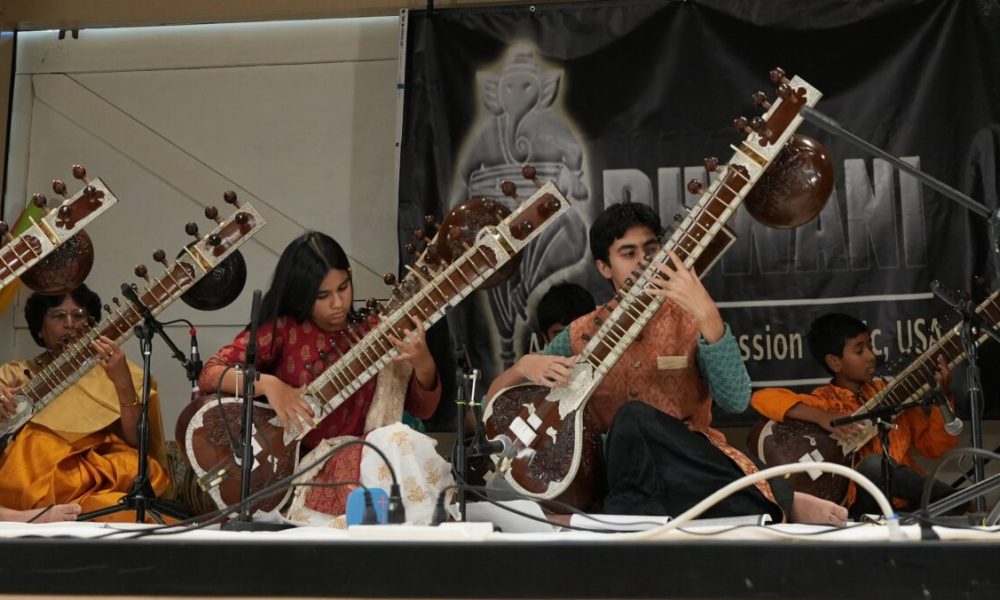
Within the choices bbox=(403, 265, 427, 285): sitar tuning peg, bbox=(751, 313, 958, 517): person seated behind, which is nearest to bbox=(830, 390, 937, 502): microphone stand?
bbox=(751, 313, 958, 517): person seated behind

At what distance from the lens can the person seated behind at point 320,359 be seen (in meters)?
3.56

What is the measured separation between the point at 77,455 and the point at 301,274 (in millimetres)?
1192

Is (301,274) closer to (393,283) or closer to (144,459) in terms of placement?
(393,283)

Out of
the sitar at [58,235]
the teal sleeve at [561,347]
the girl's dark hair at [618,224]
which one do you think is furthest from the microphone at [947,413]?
the sitar at [58,235]

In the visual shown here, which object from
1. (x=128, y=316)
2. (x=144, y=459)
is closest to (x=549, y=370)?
(x=144, y=459)

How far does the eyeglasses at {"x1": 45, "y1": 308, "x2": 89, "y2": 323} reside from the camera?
14.6ft

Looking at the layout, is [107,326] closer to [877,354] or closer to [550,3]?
[550,3]

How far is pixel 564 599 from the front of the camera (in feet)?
3.92

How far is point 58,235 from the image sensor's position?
4.03 m

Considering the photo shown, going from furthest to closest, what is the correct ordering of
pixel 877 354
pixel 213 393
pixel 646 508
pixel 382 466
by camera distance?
pixel 877 354
pixel 213 393
pixel 382 466
pixel 646 508

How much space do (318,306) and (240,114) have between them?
182 cm

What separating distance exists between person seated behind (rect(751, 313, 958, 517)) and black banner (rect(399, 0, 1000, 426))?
128 mm

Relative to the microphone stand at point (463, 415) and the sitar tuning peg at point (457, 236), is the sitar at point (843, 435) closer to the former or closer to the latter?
the sitar tuning peg at point (457, 236)

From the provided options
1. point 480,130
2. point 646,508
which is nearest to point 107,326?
point 480,130
